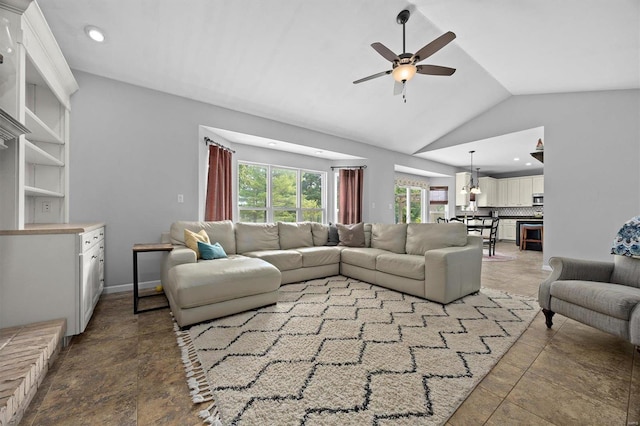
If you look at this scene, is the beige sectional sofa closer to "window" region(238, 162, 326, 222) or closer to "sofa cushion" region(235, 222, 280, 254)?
"sofa cushion" region(235, 222, 280, 254)

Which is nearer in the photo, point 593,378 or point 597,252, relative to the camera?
point 593,378

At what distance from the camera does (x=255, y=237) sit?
385cm

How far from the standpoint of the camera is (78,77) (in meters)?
3.01

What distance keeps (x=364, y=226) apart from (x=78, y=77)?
4.19 metres

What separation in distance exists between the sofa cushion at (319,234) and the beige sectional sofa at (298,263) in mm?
17

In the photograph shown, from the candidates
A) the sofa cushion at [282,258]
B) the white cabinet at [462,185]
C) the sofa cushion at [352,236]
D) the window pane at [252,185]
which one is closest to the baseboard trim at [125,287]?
the sofa cushion at [282,258]

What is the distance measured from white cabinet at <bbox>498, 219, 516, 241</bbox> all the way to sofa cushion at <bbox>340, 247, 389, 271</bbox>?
7.42 m

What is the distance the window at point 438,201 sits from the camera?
28.5 feet

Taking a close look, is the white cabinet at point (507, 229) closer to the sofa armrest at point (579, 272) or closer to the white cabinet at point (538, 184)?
the white cabinet at point (538, 184)

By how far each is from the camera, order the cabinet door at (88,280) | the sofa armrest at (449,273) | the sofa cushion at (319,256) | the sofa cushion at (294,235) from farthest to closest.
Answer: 1. the sofa cushion at (294,235)
2. the sofa cushion at (319,256)
3. the sofa armrest at (449,273)
4. the cabinet door at (88,280)

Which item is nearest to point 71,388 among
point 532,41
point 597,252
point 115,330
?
point 115,330

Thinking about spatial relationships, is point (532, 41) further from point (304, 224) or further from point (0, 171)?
point (0, 171)

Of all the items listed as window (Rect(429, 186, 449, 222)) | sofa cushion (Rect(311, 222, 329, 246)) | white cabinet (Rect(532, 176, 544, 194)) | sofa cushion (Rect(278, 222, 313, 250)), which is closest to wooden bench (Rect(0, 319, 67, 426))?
sofa cushion (Rect(278, 222, 313, 250))

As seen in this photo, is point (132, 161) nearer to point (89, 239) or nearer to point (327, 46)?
point (89, 239)
